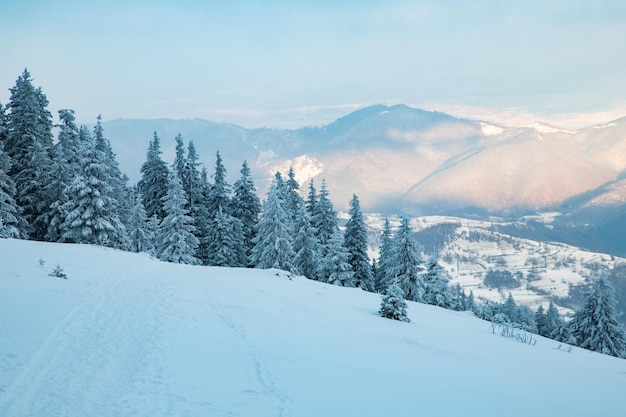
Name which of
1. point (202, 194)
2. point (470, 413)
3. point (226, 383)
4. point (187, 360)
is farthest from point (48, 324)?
point (202, 194)

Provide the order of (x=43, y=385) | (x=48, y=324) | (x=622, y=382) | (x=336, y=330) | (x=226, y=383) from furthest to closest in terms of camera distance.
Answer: (x=336, y=330)
(x=622, y=382)
(x=48, y=324)
(x=226, y=383)
(x=43, y=385)

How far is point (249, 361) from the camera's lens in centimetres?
800

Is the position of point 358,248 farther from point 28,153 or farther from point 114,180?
point 28,153

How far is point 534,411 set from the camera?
6941mm

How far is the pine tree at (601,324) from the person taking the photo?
33.7 m

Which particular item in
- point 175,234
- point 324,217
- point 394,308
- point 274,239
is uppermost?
point 394,308

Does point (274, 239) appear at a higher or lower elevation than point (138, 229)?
lower

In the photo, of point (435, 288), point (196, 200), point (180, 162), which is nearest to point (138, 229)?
point (196, 200)

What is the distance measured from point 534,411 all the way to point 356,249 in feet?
108

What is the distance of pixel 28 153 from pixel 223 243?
58.4 ft

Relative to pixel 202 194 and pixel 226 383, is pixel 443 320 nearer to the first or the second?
pixel 226 383

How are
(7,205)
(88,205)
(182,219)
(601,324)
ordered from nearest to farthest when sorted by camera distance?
(7,205) → (88,205) → (601,324) → (182,219)

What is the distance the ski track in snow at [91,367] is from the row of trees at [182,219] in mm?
21534

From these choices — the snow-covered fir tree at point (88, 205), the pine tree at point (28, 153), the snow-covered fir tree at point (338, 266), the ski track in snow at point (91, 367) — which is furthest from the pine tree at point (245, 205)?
the ski track in snow at point (91, 367)
